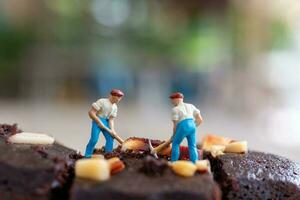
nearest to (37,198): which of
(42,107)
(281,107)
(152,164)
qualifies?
(152,164)

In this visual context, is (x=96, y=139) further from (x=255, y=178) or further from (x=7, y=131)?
(x=255, y=178)

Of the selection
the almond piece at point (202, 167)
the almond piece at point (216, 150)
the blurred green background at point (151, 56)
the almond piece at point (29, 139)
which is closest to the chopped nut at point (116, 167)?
the almond piece at point (202, 167)

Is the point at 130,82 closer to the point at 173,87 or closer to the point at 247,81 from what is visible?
the point at 173,87

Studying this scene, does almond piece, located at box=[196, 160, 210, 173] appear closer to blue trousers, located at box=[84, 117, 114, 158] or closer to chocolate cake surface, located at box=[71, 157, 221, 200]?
chocolate cake surface, located at box=[71, 157, 221, 200]

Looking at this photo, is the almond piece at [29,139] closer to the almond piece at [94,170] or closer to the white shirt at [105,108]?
the white shirt at [105,108]

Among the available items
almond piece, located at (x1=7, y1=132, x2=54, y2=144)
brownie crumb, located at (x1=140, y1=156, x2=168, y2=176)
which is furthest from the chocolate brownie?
almond piece, located at (x1=7, y1=132, x2=54, y2=144)
